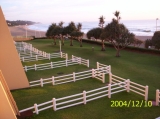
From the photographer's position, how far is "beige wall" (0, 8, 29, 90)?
11.6 metres

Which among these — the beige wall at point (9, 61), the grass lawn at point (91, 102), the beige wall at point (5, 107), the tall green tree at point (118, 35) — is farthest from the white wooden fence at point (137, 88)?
the tall green tree at point (118, 35)

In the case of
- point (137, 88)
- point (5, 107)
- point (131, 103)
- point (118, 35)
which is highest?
point (118, 35)

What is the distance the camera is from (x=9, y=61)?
12531 mm

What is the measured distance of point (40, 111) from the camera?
9.71 metres

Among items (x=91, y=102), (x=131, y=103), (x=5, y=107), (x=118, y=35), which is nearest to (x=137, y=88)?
(x=131, y=103)

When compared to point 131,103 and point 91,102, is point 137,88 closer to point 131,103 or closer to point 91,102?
point 131,103

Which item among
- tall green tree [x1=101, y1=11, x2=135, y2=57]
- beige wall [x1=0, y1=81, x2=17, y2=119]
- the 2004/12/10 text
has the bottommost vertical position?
the 2004/12/10 text

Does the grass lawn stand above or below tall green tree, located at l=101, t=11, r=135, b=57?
below

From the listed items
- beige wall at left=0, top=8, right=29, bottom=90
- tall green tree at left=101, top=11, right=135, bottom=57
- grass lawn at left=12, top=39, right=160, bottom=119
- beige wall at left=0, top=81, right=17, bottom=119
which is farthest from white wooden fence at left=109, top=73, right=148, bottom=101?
tall green tree at left=101, top=11, right=135, bottom=57

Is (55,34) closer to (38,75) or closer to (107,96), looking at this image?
(38,75)

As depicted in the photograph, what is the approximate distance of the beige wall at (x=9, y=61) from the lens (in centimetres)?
1165

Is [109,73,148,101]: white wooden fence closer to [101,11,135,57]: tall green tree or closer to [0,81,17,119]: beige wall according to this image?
[0,81,17,119]: beige wall

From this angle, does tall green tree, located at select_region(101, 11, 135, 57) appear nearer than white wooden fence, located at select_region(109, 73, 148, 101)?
No

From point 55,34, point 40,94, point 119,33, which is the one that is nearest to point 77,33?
point 55,34
